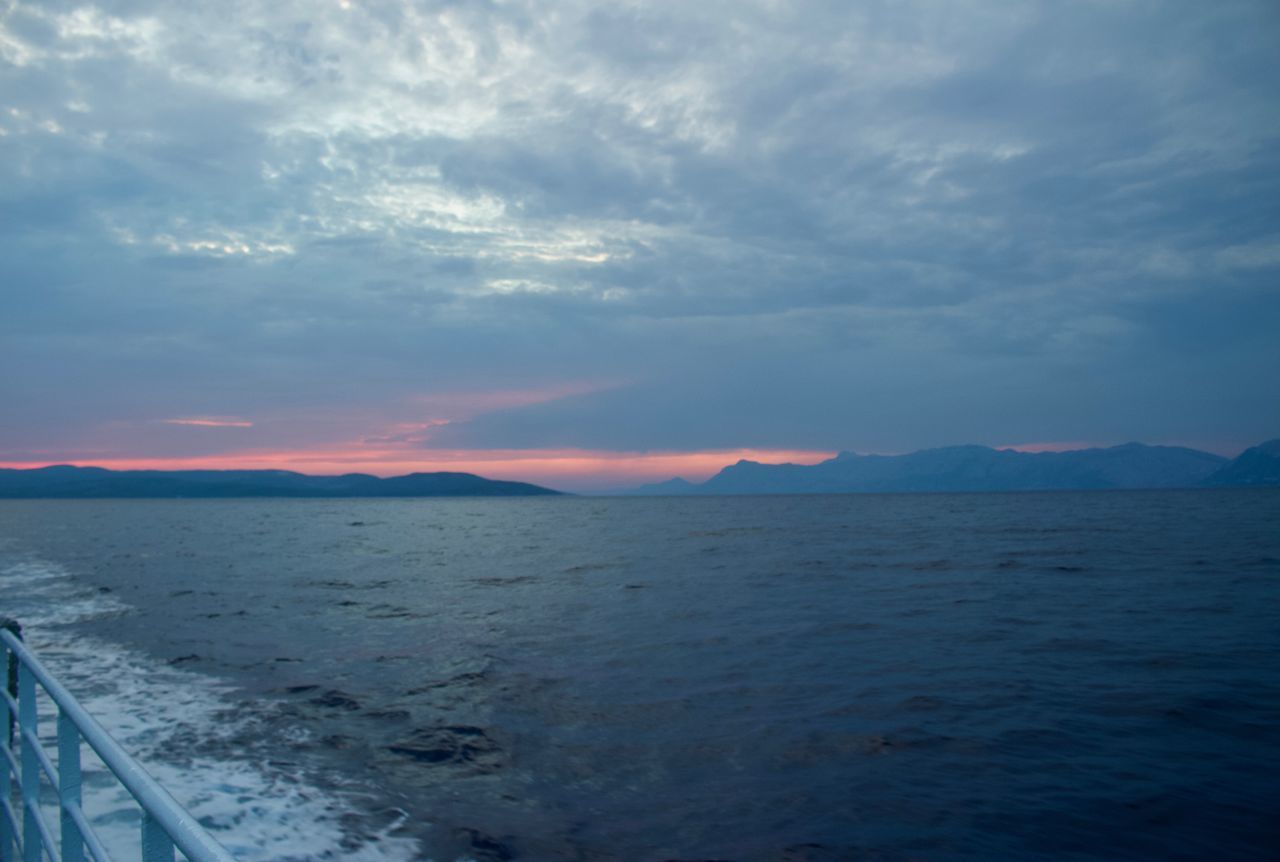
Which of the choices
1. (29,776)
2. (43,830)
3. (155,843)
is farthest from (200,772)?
(155,843)

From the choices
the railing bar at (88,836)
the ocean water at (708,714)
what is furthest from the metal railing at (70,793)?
the ocean water at (708,714)

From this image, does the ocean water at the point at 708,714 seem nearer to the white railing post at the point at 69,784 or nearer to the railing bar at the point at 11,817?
the railing bar at the point at 11,817

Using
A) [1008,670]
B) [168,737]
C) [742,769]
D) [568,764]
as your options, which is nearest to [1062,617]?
[1008,670]

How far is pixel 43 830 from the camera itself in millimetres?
3367

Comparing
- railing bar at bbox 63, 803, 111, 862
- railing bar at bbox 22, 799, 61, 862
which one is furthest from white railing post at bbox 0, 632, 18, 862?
railing bar at bbox 63, 803, 111, 862

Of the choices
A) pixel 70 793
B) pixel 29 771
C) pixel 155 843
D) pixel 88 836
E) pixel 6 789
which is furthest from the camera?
pixel 6 789

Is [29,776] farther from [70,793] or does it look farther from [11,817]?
[11,817]

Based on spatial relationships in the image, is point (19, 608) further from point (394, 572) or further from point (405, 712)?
point (405, 712)

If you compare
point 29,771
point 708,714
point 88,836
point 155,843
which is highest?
point 155,843

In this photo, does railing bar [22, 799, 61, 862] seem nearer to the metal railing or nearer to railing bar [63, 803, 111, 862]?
the metal railing

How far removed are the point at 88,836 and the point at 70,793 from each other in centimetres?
41

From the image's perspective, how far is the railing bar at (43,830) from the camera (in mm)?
3268

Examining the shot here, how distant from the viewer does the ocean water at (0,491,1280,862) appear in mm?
7559

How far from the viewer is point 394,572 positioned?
3291 centimetres
